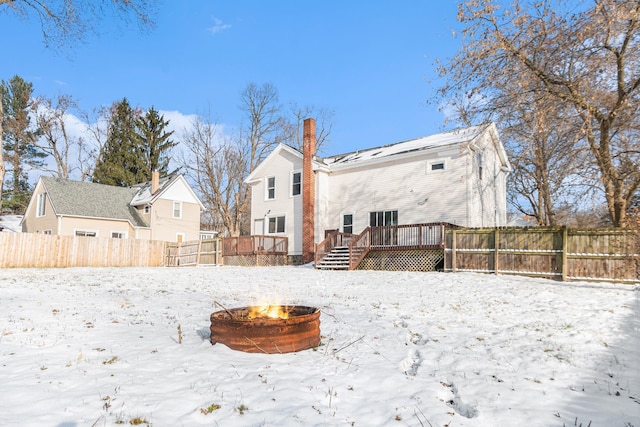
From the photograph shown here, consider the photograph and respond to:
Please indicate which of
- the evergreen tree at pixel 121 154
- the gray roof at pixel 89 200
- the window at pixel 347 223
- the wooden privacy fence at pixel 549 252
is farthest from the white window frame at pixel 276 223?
the evergreen tree at pixel 121 154

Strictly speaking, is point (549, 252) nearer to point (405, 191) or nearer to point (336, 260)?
point (405, 191)

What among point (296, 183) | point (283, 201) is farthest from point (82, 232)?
point (296, 183)

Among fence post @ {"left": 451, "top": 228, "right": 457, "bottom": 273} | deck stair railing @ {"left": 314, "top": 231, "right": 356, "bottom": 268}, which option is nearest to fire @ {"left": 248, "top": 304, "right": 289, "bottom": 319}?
fence post @ {"left": 451, "top": 228, "right": 457, "bottom": 273}

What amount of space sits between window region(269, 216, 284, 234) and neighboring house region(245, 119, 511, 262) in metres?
0.06

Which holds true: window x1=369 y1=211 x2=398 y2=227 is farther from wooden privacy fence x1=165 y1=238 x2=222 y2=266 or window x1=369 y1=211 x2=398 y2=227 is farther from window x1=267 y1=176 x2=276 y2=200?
wooden privacy fence x1=165 y1=238 x2=222 y2=266

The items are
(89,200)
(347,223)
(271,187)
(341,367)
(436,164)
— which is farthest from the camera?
(89,200)

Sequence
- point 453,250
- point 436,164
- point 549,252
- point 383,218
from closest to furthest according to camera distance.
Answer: point 549,252, point 453,250, point 436,164, point 383,218

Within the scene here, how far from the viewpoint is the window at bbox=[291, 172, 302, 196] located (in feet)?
78.6

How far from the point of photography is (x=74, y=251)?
21859 mm

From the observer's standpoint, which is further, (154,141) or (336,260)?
(154,141)

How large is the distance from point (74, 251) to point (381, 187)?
1760 cm

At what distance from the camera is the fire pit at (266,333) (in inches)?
197

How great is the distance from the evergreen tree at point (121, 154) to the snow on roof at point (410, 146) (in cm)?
2955

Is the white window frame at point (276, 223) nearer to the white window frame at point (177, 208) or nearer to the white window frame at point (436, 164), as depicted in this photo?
the white window frame at point (436, 164)
